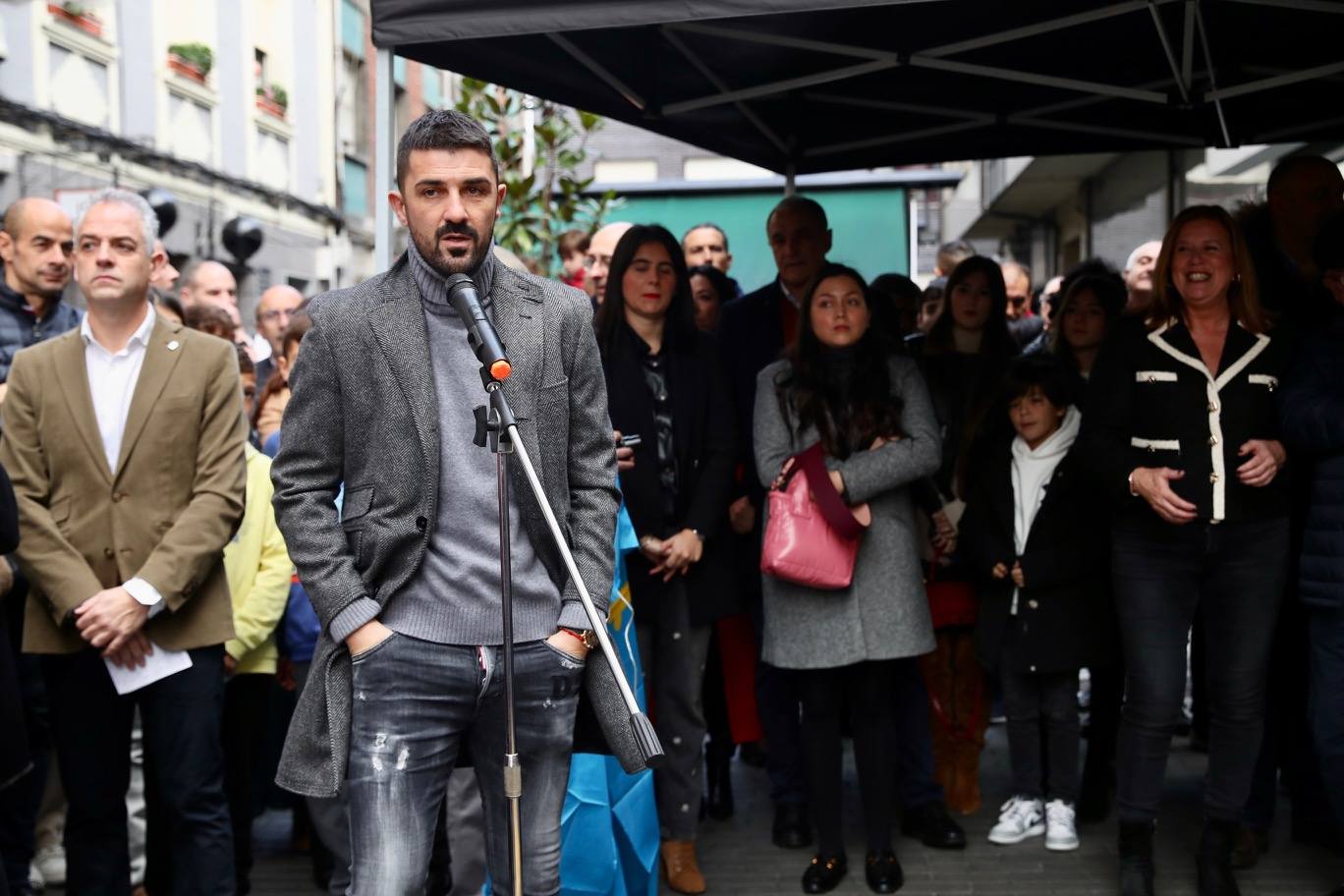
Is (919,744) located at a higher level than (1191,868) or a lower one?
higher

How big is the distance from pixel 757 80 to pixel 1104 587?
2589 mm

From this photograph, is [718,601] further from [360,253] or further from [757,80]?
[360,253]

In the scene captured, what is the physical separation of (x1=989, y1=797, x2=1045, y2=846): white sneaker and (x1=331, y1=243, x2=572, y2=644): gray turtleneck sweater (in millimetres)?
3018

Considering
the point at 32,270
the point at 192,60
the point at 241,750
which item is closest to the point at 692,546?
the point at 241,750

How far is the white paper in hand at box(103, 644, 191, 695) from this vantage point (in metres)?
4.21

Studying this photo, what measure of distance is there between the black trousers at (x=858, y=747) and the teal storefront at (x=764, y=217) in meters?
5.54

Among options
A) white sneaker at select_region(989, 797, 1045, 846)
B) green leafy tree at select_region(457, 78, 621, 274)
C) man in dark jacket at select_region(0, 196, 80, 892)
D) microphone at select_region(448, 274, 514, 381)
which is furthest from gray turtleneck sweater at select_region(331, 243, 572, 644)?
green leafy tree at select_region(457, 78, 621, 274)

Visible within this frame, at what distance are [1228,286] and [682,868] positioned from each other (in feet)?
8.65

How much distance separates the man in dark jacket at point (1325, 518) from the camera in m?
4.50

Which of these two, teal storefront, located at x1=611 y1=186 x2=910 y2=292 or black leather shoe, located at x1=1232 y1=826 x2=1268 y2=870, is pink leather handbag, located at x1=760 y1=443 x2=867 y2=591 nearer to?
black leather shoe, located at x1=1232 y1=826 x2=1268 y2=870

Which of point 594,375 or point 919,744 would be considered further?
point 919,744

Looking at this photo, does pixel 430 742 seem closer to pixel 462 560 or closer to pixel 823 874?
pixel 462 560

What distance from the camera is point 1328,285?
15.5 feet

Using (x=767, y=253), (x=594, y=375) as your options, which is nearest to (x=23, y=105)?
(x=767, y=253)
